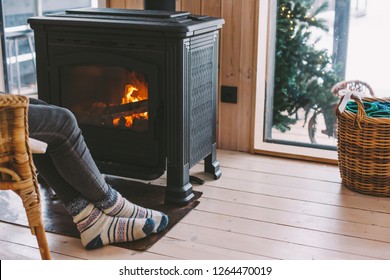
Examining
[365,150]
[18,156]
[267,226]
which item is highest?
[18,156]

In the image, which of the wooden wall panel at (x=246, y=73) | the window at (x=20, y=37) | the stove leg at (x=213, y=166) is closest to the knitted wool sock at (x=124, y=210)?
the stove leg at (x=213, y=166)

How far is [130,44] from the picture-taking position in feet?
8.18

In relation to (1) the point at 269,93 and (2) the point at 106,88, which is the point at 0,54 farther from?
(1) the point at 269,93

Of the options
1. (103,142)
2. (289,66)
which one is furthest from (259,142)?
(103,142)

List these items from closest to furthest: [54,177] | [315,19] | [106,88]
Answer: [54,177] < [106,88] < [315,19]

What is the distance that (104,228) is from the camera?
2.20 m

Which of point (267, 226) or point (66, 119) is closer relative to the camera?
point (66, 119)

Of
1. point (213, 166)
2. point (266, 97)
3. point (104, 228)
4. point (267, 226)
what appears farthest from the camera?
point (266, 97)

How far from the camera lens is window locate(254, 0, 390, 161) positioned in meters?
2.99

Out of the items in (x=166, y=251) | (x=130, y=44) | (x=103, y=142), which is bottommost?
(x=166, y=251)

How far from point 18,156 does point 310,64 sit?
178cm

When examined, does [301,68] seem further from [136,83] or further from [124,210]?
[124,210]

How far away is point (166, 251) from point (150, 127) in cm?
60

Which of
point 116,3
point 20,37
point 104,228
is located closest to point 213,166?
point 104,228
